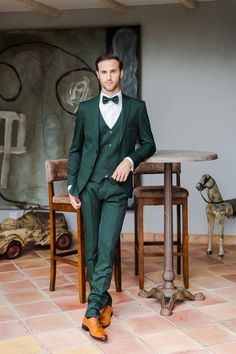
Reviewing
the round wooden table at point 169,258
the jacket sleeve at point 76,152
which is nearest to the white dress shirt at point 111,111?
the jacket sleeve at point 76,152

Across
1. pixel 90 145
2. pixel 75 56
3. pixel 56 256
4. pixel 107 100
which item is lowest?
pixel 56 256

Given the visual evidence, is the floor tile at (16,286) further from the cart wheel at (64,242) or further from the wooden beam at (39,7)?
the wooden beam at (39,7)

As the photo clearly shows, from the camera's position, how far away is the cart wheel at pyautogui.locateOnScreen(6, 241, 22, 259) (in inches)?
199

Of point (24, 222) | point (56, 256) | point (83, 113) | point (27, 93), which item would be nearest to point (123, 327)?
point (56, 256)

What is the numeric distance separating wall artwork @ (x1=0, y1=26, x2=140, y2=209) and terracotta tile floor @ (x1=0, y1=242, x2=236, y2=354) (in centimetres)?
119

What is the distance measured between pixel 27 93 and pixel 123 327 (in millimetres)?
2978

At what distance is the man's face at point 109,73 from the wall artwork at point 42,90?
2.16 m

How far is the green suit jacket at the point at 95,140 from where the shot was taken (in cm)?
334

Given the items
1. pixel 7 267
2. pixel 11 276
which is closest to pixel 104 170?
pixel 11 276

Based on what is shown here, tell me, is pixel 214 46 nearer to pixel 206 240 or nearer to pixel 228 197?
pixel 228 197

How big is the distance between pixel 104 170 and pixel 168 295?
1.04m

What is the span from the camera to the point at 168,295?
12.4 feet

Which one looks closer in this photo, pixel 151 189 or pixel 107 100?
pixel 107 100

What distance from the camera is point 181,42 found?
17.6 feet
